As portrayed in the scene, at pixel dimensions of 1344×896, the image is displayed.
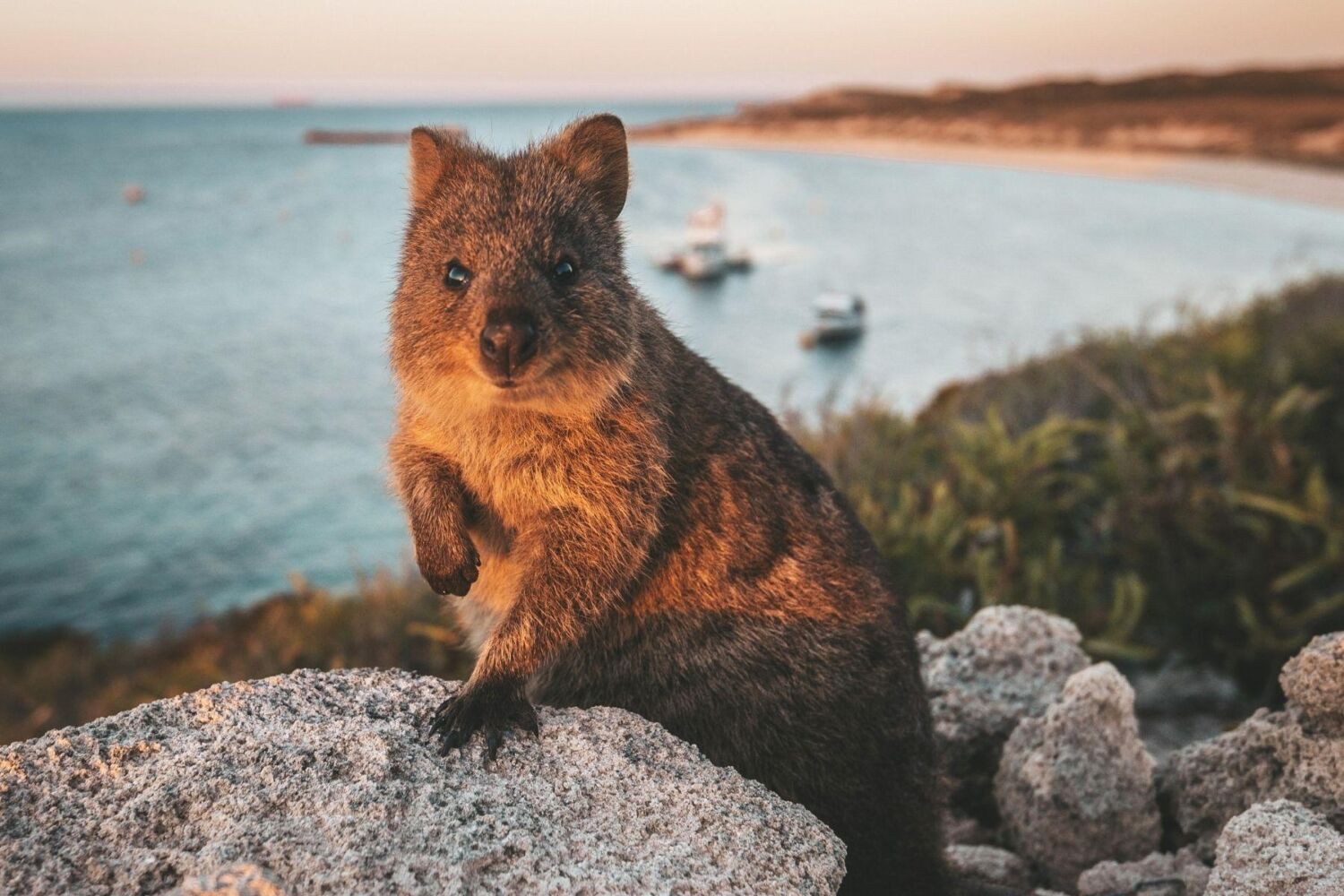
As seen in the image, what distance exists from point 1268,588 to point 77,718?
15.6 m

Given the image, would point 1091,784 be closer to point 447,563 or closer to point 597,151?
point 447,563

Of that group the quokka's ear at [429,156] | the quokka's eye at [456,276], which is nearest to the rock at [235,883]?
the quokka's eye at [456,276]

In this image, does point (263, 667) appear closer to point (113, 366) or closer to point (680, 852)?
point (680, 852)

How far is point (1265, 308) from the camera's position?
18.9 m

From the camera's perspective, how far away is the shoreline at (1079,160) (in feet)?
235

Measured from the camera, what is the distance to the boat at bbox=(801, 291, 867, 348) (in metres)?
39.2

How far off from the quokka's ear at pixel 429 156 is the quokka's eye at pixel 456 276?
0.65 meters

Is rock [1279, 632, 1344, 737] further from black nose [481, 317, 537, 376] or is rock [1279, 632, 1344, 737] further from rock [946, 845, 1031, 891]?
black nose [481, 317, 537, 376]

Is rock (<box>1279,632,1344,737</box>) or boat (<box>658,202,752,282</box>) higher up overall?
rock (<box>1279,632,1344,737</box>)

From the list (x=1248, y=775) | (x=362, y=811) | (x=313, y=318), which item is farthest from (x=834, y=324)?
(x=362, y=811)

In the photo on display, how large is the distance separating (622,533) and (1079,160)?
4424 inches

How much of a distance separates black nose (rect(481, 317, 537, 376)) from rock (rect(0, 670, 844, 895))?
4.11 ft

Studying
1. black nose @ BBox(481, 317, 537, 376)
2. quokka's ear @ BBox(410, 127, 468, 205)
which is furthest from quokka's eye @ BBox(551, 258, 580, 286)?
quokka's ear @ BBox(410, 127, 468, 205)

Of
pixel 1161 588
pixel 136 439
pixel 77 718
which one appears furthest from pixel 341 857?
pixel 136 439
